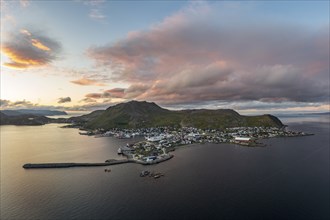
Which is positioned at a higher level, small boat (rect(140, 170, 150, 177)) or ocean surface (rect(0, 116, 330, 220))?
small boat (rect(140, 170, 150, 177))

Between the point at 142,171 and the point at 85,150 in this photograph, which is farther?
the point at 85,150

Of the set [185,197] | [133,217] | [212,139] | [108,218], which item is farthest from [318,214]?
[212,139]

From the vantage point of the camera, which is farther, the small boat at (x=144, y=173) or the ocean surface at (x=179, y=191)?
the small boat at (x=144, y=173)

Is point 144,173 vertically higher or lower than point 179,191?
higher

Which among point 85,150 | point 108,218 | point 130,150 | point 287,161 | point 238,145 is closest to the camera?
point 108,218

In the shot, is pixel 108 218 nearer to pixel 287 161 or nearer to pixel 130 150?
pixel 130 150

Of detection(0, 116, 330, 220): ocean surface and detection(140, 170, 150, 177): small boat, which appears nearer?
detection(0, 116, 330, 220): ocean surface

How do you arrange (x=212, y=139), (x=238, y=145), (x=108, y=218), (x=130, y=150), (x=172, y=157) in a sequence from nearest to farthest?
(x=108, y=218)
(x=172, y=157)
(x=130, y=150)
(x=238, y=145)
(x=212, y=139)

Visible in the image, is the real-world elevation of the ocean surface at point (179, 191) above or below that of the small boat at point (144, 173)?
below

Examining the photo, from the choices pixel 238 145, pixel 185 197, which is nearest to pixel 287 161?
pixel 238 145

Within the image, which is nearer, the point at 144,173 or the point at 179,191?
the point at 179,191
